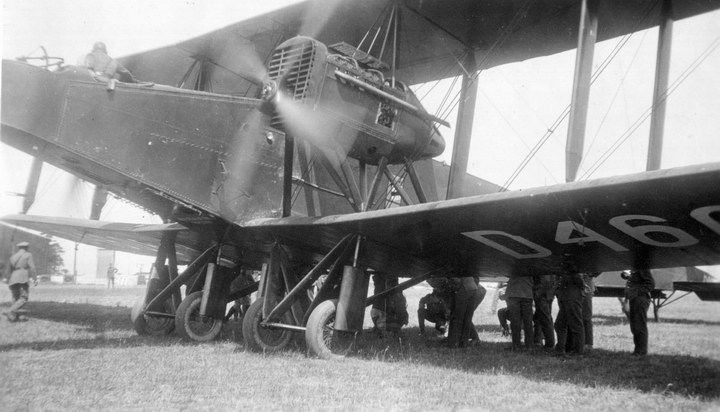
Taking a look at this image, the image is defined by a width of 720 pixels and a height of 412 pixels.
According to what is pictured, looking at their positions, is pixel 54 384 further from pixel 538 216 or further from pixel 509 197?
Answer: pixel 538 216

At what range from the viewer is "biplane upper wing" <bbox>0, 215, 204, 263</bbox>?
8.45 m

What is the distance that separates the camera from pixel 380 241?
5.90 metres

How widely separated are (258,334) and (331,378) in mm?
2026

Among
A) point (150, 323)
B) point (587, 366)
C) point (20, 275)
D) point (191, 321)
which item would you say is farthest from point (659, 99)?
point (20, 275)

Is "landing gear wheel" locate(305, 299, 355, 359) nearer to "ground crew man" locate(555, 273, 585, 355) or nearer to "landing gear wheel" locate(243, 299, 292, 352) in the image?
"landing gear wheel" locate(243, 299, 292, 352)

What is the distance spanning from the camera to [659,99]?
5.88 m

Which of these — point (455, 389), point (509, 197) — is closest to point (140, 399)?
point (455, 389)

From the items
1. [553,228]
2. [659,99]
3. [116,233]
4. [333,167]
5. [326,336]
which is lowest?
[326,336]

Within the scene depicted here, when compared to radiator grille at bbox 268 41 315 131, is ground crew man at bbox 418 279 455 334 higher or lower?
lower

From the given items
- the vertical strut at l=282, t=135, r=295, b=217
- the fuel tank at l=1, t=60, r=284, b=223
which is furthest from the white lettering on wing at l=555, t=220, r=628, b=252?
the fuel tank at l=1, t=60, r=284, b=223

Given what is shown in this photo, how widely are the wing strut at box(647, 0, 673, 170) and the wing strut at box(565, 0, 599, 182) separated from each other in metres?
0.87

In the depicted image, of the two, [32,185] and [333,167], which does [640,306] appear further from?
[32,185]

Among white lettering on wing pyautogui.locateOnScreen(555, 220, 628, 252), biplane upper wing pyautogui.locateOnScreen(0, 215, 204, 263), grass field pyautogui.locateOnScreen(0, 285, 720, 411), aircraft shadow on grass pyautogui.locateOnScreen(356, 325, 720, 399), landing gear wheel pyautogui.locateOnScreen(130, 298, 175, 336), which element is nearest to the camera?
grass field pyautogui.locateOnScreen(0, 285, 720, 411)

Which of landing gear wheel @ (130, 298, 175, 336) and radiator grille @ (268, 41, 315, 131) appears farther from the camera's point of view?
landing gear wheel @ (130, 298, 175, 336)
